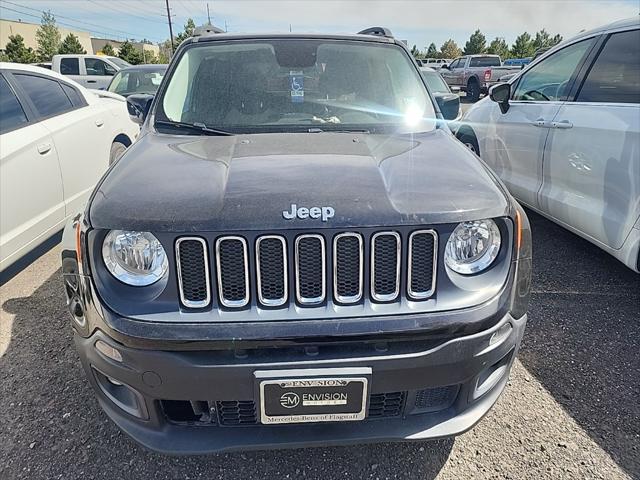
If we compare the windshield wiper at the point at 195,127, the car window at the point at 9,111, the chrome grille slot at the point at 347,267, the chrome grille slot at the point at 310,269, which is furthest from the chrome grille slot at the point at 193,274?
the car window at the point at 9,111

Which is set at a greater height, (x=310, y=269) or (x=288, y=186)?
(x=288, y=186)

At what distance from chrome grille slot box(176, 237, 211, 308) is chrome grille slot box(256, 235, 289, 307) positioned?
179mm

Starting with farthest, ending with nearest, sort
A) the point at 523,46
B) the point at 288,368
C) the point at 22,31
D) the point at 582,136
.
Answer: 1. the point at 22,31
2. the point at 523,46
3. the point at 582,136
4. the point at 288,368

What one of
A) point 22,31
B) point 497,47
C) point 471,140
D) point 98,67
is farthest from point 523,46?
point 22,31

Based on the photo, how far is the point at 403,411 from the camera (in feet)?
6.10

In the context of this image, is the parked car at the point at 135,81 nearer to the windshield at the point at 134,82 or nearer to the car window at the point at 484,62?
the windshield at the point at 134,82

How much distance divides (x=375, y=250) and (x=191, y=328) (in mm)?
670

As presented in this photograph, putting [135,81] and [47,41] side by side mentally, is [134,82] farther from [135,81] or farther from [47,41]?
[47,41]

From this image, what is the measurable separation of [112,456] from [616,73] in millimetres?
3785

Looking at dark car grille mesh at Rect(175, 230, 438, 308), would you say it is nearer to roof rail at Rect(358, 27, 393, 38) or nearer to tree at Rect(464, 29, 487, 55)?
roof rail at Rect(358, 27, 393, 38)

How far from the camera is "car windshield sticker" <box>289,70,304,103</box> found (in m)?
2.88

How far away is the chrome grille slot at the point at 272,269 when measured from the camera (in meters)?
1.66

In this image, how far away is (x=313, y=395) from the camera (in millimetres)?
1675

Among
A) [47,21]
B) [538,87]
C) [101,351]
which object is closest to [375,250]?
[101,351]
